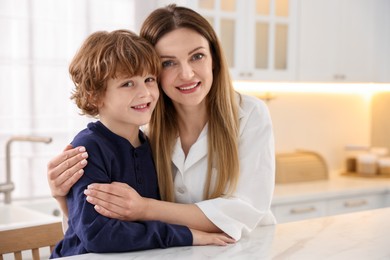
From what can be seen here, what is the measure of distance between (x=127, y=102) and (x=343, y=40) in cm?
248

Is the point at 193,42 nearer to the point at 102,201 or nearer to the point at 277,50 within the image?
the point at 102,201

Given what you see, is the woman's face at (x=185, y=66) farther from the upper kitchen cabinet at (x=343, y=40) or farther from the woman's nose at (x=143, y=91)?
the upper kitchen cabinet at (x=343, y=40)

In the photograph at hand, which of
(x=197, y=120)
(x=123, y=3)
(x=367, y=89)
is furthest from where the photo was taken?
(x=367, y=89)

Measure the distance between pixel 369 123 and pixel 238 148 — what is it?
301 centimetres

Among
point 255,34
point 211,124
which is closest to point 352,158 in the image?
point 255,34

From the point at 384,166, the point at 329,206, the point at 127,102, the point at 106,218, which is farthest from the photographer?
the point at 384,166

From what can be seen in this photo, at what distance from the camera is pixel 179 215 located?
4.53 feet

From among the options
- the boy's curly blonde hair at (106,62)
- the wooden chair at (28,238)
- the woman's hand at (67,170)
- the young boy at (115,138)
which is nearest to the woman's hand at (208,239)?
the young boy at (115,138)

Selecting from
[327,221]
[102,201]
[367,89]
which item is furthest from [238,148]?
[367,89]

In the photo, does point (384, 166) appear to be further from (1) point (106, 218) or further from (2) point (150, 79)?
(1) point (106, 218)

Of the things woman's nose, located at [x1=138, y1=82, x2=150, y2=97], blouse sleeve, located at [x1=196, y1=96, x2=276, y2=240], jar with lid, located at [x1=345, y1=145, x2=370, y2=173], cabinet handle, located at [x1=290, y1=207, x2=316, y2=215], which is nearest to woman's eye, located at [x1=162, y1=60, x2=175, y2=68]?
woman's nose, located at [x1=138, y1=82, x2=150, y2=97]

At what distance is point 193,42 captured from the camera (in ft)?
4.91

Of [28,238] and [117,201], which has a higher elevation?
[117,201]

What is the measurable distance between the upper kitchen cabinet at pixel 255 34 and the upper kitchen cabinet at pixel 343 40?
89mm
